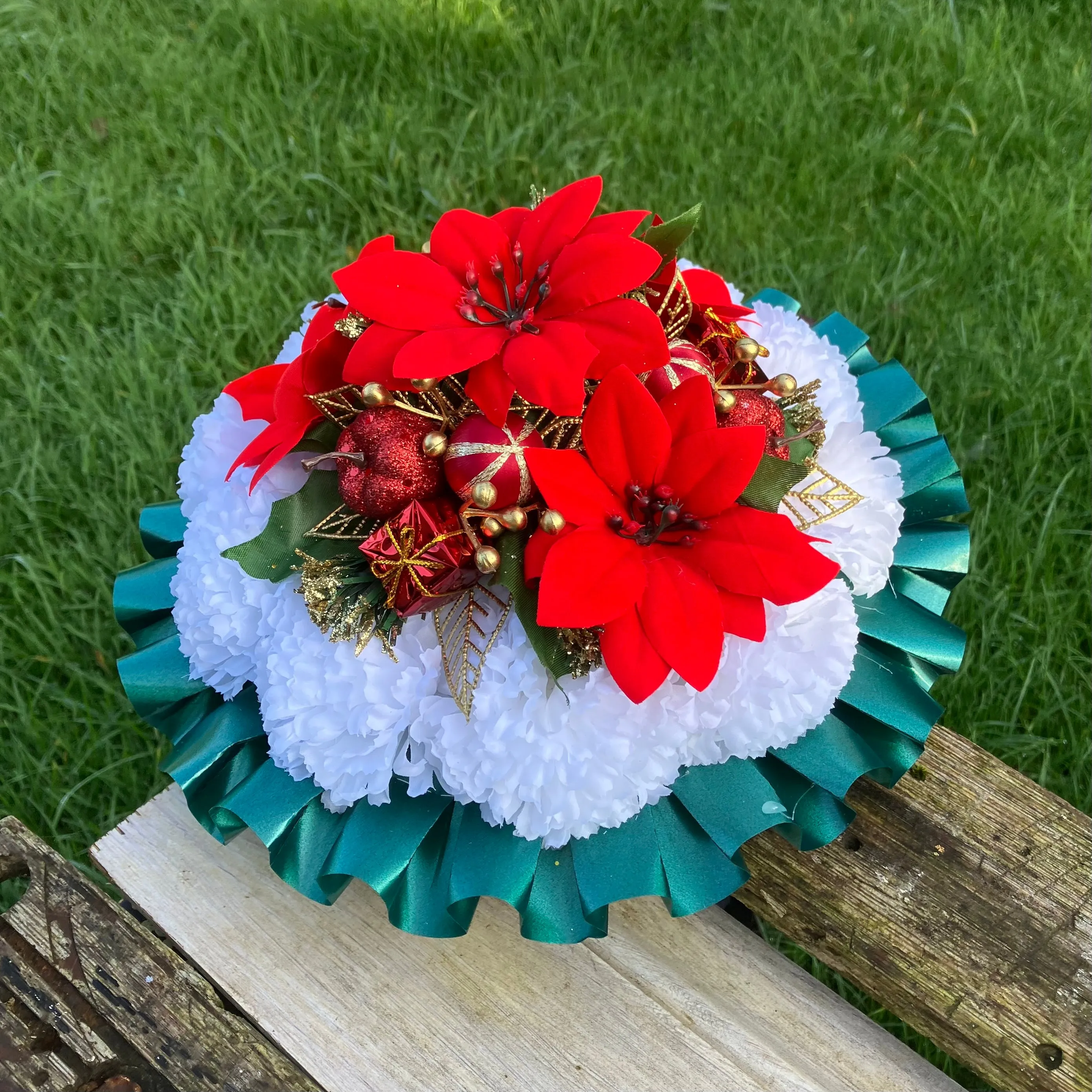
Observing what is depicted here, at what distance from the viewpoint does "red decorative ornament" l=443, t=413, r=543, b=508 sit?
0.72 m

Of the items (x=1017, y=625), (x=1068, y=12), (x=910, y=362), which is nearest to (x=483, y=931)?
(x=1017, y=625)

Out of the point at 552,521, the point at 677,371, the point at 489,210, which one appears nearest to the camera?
the point at 552,521

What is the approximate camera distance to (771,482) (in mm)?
747

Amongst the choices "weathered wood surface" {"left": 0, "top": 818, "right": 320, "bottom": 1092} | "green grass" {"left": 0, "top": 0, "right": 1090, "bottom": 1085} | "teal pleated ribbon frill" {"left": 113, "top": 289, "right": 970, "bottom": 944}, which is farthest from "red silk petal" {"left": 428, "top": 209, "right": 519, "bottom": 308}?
"green grass" {"left": 0, "top": 0, "right": 1090, "bottom": 1085}

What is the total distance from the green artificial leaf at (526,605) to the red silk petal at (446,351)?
0.15 meters

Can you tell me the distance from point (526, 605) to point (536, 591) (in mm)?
16

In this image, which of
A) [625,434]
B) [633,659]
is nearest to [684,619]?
[633,659]

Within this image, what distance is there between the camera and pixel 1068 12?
2035 mm

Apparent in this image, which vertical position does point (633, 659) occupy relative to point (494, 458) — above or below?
below

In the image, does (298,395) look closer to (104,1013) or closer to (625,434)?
(625,434)

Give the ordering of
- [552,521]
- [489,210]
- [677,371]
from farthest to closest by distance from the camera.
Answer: [489,210], [677,371], [552,521]

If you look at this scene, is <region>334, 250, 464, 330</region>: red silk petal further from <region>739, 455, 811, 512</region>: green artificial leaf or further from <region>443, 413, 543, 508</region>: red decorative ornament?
<region>739, 455, 811, 512</region>: green artificial leaf

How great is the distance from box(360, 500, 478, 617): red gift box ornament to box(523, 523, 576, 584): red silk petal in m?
0.05

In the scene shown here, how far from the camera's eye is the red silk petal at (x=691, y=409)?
72cm
